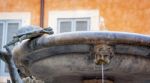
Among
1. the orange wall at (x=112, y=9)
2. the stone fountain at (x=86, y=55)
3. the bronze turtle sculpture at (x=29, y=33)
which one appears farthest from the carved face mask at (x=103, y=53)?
the orange wall at (x=112, y=9)

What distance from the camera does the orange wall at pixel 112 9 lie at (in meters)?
10.5

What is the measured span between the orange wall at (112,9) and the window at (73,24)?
0.78 feet

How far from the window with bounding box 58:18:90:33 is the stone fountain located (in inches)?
279

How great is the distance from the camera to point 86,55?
10.7 ft

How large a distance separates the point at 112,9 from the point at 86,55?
7574 millimetres

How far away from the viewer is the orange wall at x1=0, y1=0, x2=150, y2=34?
10.5 meters

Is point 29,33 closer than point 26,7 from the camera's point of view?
Yes

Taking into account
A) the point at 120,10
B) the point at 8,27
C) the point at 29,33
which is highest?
the point at 120,10

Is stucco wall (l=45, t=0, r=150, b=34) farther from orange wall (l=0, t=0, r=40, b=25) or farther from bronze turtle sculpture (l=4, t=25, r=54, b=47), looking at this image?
bronze turtle sculpture (l=4, t=25, r=54, b=47)

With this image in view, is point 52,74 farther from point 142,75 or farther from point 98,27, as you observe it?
point 98,27

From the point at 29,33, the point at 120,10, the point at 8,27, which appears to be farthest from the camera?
the point at 8,27

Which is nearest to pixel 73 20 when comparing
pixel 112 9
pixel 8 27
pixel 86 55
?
pixel 112 9

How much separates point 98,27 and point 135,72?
278 inches

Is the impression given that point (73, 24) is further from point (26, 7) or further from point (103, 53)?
point (103, 53)
